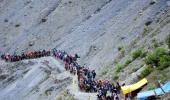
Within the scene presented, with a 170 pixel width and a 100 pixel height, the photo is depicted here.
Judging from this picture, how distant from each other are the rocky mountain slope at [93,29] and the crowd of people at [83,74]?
136 centimetres

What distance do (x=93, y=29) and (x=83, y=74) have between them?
2014cm

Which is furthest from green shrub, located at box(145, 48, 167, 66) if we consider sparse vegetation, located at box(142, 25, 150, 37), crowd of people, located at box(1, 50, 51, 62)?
crowd of people, located at box(1, 50, 51, 62)

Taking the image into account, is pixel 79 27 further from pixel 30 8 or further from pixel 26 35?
pixel 30 8

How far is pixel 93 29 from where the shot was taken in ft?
234

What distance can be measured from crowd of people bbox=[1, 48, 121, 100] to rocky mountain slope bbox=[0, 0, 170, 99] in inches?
53.5

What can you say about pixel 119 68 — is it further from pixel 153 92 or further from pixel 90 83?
pixel 153 92

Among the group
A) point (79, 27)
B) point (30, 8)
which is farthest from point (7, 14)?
point (79, 27)

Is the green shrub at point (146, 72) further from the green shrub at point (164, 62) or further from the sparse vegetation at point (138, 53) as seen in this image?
the sparse vegetation at point (138, 53)

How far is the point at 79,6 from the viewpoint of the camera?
83.2 meters

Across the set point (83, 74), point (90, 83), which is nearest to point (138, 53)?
point (90, 83)

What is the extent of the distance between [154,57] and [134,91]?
4.71 meters

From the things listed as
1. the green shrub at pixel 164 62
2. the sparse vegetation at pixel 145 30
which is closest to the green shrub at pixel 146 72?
the green shrub at pixel 164 62

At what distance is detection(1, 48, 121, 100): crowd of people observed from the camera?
42.0 metres

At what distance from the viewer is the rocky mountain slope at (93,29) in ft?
173
